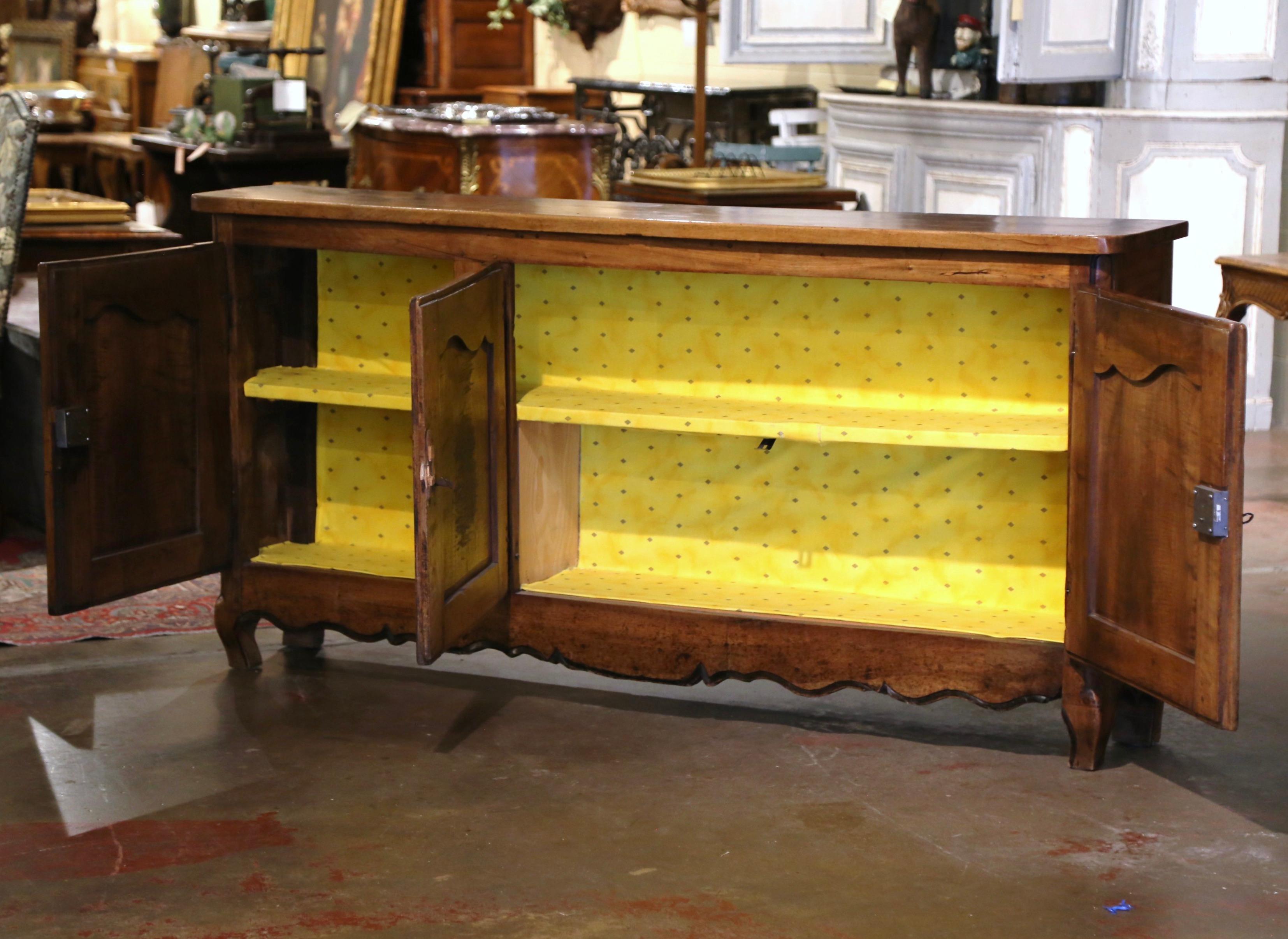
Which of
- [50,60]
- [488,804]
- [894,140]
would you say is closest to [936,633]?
[488,804]

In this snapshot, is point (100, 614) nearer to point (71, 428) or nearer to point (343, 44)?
point (71, 428)

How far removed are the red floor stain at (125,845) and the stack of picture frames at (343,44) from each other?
8113mm

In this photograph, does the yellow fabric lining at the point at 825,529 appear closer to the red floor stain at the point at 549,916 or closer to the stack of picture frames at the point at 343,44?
the red floor stain at the point at 549,916

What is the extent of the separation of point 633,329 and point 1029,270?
3.11 feet

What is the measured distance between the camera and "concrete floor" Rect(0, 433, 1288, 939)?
2615 millimetres

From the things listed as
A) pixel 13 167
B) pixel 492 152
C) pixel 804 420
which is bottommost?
pixel 804 420

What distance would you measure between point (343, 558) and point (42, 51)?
1107 centimetres

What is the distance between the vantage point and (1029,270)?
3.01 metres

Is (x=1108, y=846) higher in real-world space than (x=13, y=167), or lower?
lower

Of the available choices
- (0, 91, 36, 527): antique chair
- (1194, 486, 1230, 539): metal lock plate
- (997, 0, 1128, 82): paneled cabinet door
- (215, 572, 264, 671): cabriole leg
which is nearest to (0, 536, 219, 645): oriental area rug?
(215, 572, 264, 671): cabriole leg

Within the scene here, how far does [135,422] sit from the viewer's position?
352 centimetres

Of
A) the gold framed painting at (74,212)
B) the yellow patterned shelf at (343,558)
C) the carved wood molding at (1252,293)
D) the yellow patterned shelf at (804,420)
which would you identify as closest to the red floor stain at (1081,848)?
the yellow patterned shelf at (804,420)

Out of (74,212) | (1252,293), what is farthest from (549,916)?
(74,212)

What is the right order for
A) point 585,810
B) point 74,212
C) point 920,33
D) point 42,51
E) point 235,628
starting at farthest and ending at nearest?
point 42,51 → point 920,33 → point 74,212 → point 235,628 → point 585,810
